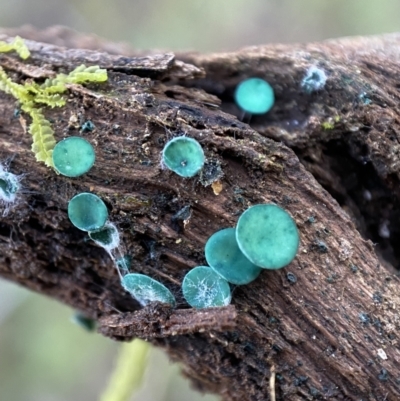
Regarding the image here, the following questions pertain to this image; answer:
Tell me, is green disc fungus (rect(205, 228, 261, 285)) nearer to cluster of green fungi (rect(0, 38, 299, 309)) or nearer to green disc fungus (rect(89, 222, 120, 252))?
cluster of green fungi (rect(0, 38, 299, 309))

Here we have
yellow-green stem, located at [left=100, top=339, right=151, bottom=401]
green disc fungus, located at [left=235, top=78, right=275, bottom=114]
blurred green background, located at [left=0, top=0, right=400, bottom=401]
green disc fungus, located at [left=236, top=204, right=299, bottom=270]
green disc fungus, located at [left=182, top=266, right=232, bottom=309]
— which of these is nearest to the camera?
Result: green disc fungus, located at [left=236, top=204, right=299, bottom=270]

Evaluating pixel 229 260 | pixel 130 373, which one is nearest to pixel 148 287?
pixel 229 260

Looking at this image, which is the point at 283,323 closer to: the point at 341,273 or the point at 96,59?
the point at 341,273

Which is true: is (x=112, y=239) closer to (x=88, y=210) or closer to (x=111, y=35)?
(x=88, y=210)

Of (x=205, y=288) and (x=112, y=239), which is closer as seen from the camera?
(x=205, y=288)

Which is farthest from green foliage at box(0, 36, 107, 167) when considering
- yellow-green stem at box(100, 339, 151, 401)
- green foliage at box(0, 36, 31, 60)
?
yellow-green stem at box(100, 339, 151, 401)

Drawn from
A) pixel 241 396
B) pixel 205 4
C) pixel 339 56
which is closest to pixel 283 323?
pixel 241 396
